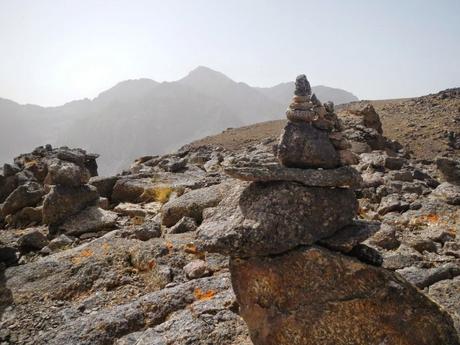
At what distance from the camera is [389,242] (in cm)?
1195

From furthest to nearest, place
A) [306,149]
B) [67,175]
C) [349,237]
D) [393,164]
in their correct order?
[393,164]
[67,175]
[306,149]
[349,237]

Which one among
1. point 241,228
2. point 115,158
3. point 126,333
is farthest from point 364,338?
point 115,158

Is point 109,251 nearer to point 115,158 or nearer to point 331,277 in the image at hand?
point 331,277

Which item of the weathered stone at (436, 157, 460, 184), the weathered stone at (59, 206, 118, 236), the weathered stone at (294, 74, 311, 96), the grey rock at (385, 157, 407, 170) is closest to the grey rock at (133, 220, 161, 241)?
the weathered stone at (59, 206, 118, 236)

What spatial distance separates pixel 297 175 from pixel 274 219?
104 cm

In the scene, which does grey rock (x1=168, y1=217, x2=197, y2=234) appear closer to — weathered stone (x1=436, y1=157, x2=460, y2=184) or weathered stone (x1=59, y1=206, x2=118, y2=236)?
weathered stone (x1=59, y1=206, x2=118, y2=236)

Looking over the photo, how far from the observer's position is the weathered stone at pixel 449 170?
16953 mm

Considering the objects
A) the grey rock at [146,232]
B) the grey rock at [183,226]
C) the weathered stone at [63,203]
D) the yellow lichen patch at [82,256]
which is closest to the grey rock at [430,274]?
the grey rock at [183,226]

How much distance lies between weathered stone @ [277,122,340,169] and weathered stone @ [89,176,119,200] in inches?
599

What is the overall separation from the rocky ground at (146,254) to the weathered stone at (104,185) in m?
0.06

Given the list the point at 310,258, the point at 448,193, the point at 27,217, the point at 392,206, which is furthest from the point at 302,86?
the point at 27,217

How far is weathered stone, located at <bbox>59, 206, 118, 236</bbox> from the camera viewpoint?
15.5 m

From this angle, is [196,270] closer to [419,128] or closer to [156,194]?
[156,194]

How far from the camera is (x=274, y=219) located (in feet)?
23.2
